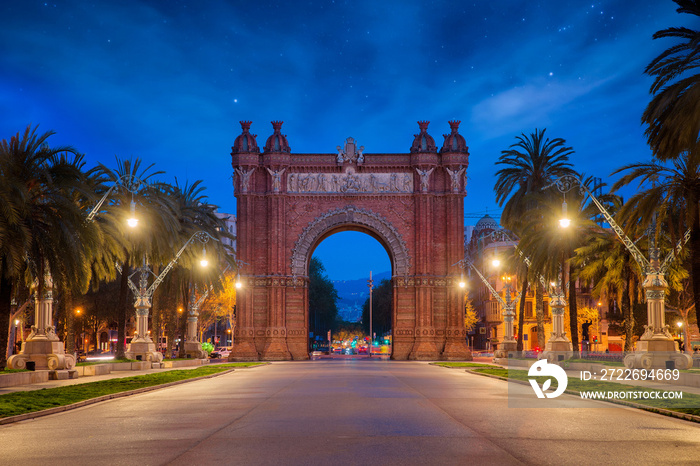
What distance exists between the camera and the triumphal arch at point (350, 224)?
191 ft

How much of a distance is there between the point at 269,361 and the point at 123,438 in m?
45.0

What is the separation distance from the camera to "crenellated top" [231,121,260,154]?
194 feet

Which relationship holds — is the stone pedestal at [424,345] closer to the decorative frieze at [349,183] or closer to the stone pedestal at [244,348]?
the decorative frieze at [349,183]

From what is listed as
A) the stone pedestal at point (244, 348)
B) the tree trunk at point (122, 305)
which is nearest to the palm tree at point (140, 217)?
the tree trunk at point (122, 305)

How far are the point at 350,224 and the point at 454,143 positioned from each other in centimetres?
1045

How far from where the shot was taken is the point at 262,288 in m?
58.4

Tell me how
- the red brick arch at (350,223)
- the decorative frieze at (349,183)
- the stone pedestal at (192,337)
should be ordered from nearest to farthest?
the stone pedestal at (192,337) → the red brick arch at (350,223) → the decorative frieze at (349,183)

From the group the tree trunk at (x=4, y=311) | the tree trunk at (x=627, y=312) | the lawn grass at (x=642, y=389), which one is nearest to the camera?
the lawn grass at (x=642, y=389)

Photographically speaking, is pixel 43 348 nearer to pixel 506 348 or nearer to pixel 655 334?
pixel 655 334

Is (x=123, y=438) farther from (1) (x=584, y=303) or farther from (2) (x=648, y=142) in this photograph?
(1) (x=584, y=303)

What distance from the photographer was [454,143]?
5897cm

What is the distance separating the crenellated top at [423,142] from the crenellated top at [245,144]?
41.3 feet

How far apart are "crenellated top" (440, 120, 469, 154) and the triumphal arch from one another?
3.2 inches

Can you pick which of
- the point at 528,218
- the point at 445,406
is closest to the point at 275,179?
the point at 528,218
